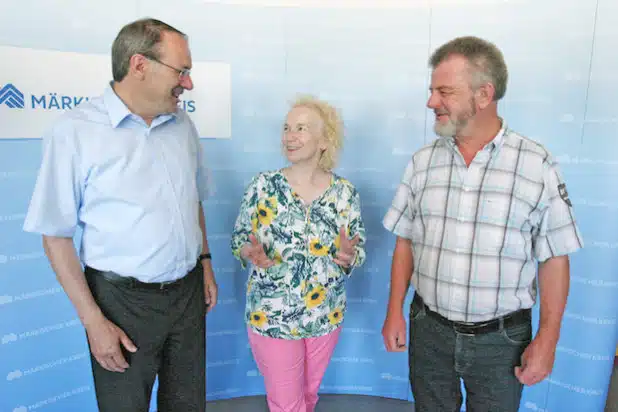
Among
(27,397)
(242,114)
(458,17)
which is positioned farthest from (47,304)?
(458,17)

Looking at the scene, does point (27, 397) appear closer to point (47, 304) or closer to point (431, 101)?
point (47, 304)

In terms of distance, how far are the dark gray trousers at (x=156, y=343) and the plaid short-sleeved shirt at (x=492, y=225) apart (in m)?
0.93

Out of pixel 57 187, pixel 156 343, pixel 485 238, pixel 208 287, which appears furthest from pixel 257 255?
pixel 485 238

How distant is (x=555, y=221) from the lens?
143cm

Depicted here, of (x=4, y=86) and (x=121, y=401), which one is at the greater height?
(x=4, y=86)

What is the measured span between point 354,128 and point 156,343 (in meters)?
1.63

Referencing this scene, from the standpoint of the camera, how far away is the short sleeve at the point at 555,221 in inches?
55.7

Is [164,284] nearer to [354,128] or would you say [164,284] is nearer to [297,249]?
[297,249]

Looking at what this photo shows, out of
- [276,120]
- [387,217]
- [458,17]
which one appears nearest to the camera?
[387,217]

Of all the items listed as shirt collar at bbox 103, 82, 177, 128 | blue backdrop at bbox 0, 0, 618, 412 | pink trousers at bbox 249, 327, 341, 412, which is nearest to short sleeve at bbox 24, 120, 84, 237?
shirt collar at bbox 103, 82, 177, 128

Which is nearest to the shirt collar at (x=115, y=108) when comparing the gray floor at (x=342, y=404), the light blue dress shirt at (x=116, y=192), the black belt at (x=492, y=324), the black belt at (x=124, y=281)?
the light blue dress shirt at (x=116, y=192)

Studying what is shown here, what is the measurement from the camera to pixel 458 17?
7.80ft

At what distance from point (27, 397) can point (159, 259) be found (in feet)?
4.59

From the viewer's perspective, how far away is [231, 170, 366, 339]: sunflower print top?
1.85 m
